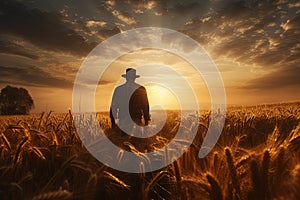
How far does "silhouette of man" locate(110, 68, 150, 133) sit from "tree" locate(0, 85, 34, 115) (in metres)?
41.5

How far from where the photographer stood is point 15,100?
157 feet

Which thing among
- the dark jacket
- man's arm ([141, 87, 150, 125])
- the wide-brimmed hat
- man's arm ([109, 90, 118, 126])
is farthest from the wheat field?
the wide-brimmed hat

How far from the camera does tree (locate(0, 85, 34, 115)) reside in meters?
44.9

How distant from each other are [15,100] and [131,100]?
4552 centimetres

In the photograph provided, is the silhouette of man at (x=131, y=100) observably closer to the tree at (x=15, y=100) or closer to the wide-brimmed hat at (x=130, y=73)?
the wide-brimmed hat at (x=130, y=73)

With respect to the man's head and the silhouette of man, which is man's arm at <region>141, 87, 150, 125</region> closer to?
the silhouette of man

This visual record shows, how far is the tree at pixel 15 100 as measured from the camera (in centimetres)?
4494

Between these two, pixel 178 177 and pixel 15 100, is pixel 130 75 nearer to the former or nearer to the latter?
pixel 178 177

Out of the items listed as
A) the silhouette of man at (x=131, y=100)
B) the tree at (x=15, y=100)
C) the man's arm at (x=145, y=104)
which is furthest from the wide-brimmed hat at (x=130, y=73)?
the tree at (x=15, y=100)

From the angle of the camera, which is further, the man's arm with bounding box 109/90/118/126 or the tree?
the tree

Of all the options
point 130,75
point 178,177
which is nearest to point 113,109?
point 130,75

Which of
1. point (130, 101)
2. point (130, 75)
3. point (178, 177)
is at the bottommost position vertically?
point (178, 177)

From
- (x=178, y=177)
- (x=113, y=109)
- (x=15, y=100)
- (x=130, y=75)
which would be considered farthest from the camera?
(x=15, y=100)

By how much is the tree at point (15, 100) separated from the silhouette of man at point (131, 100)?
41.5 m
